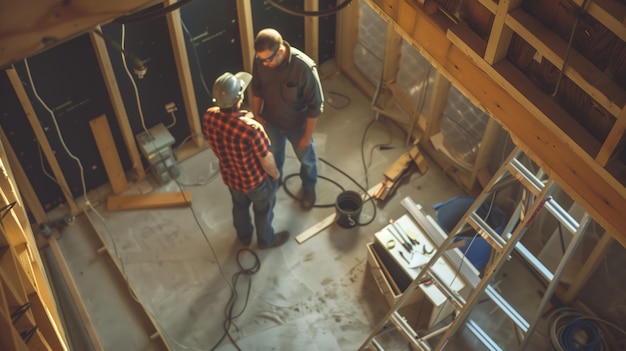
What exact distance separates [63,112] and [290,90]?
1.63 m

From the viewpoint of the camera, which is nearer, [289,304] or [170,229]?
[289,304]

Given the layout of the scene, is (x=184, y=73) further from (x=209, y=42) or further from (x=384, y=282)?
(x=384, y=282)

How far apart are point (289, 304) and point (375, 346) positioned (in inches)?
30.0

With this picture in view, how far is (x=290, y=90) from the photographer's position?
418 cm

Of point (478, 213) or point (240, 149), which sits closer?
point (240, 149)

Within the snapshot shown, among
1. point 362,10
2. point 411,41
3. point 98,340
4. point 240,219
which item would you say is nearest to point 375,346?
point 240,219

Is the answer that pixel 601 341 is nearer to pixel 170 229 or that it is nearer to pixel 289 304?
pixel 289 304

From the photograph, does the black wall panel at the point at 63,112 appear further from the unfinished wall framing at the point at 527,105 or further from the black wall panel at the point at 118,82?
the unfinished wall framing at the point at 527,105

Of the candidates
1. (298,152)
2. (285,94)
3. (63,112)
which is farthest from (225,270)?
(63,112)

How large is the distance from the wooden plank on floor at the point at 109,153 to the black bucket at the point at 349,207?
1.76 metres

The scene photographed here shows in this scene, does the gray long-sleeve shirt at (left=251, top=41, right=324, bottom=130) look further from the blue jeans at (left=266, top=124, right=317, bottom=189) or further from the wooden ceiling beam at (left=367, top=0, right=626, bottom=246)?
the wooden ceiling beam at (left=367, top=0, right=626, bottom=246)

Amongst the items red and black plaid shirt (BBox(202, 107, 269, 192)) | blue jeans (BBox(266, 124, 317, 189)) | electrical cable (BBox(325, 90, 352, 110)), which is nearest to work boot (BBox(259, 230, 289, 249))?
blue jeans (BBox(266, 124, 317, 189))

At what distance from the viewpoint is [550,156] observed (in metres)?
2.31

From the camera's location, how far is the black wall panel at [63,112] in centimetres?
408
